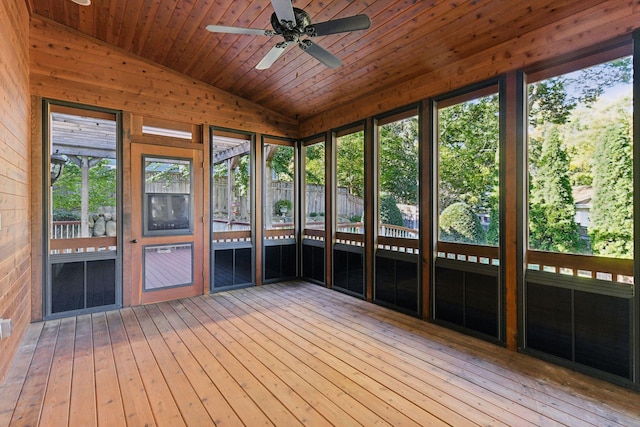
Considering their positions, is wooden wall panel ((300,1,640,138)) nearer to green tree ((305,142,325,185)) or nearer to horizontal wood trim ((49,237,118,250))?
green tree ((305,142,325,185))

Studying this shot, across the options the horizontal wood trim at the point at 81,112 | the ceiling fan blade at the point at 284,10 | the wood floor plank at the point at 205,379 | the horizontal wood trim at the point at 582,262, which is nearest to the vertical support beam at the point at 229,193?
the horizontal wood trim at the point at 81,112

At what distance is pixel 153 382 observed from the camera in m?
2.47

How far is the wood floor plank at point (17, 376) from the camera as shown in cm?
213

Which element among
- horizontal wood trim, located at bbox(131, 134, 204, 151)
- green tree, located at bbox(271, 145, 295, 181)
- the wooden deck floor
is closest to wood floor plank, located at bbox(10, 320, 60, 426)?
the wooden deck floor

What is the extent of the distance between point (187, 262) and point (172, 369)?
91.8 inches

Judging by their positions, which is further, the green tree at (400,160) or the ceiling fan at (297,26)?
the green tree at (400,160)

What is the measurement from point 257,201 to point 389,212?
2.26 m

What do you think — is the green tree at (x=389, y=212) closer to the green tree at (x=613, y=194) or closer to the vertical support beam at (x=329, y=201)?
the vertical support beam at (x=329, y=201)

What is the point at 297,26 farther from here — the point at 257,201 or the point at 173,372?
the point at 257,201

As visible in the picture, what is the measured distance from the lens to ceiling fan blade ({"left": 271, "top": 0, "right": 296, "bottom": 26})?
220 cm

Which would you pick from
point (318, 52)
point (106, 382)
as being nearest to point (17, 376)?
point (106, 382)

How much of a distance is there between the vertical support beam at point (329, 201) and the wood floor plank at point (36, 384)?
3.48m

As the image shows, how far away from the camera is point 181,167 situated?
→ 4750 mm

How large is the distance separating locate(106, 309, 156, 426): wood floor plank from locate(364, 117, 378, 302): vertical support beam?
2.94 metres
